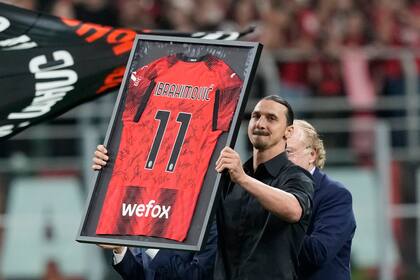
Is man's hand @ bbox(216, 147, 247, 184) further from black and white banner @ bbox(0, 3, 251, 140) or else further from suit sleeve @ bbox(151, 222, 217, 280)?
black and white banner @ bbox(0, 3, 251, 140)

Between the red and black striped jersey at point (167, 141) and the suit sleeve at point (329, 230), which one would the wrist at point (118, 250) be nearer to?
the red and black striped jersey at point (167, 141)

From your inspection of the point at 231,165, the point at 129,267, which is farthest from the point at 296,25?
the point at 231,165

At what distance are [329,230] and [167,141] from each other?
3.86 feet

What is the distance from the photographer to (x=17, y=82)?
7.39 m

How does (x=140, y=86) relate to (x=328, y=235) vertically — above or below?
above

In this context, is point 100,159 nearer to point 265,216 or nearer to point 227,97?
point 227,97

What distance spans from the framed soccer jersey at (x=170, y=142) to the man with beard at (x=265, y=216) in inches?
Result: 8.1

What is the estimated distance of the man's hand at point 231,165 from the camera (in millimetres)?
5852

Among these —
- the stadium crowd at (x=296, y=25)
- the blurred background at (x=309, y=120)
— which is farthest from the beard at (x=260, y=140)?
the stadium crowd at (x=296, y=25)

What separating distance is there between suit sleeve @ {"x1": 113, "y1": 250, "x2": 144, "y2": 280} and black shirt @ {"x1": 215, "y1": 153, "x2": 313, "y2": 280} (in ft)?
1.91

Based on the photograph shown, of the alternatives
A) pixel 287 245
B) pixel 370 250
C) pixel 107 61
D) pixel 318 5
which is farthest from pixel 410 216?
pixel 287 245

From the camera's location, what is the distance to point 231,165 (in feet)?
19.2

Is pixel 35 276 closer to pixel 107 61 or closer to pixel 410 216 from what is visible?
pixel 410 216

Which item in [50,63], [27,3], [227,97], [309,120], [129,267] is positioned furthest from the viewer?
[309,120]
